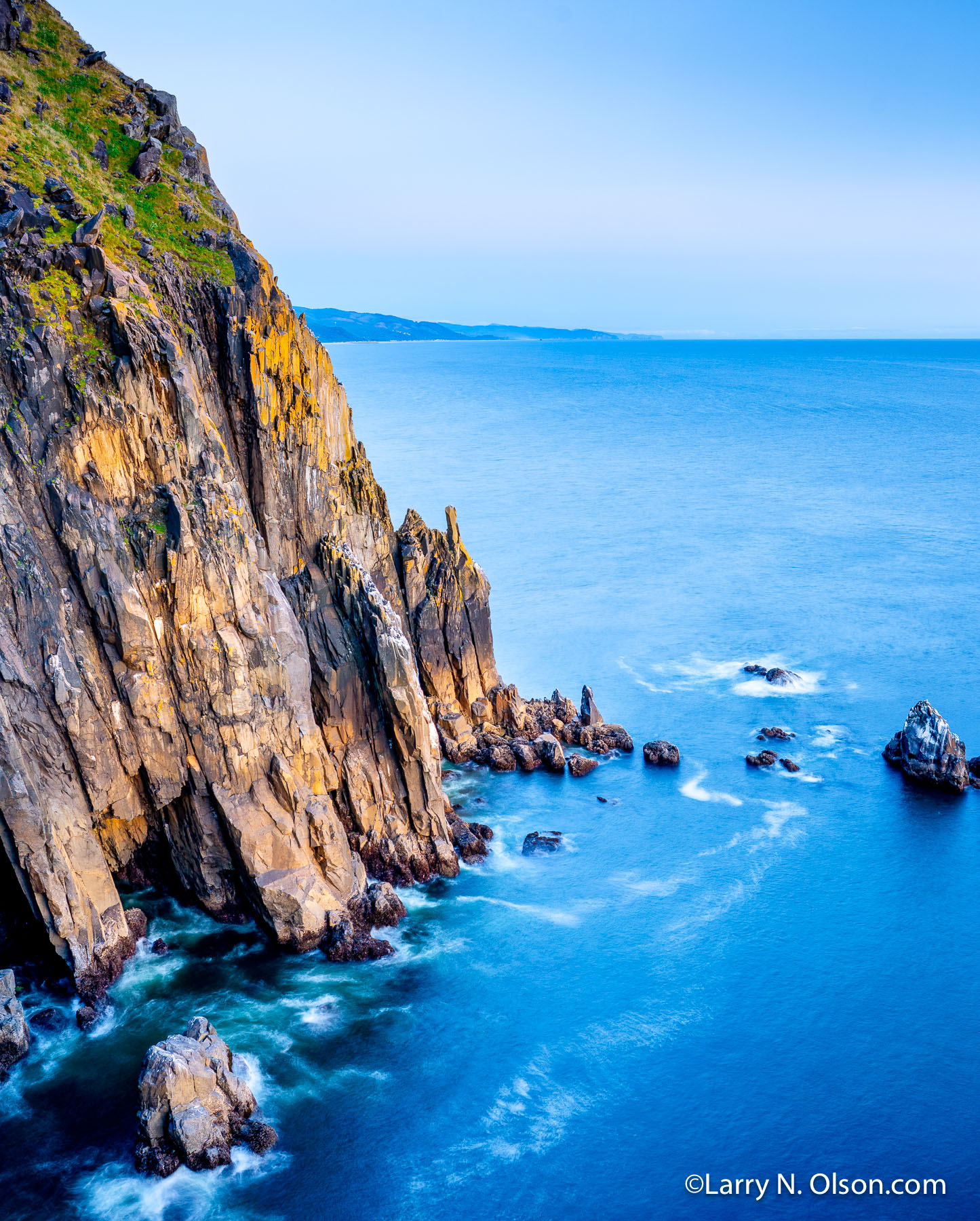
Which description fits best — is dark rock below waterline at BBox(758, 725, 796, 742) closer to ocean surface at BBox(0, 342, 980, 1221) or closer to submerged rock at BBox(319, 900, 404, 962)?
ocean surface at BBox(0, 342, 980, 1221)

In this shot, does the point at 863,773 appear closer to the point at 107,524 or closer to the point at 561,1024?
the point at 561,1024

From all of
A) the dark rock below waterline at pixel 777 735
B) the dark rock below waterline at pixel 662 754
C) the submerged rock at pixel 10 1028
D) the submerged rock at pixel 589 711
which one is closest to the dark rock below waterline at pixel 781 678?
the dark rock below waterline at pixel 777 735

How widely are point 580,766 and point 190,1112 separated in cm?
3898

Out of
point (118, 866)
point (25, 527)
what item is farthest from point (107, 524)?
point (118, 866)

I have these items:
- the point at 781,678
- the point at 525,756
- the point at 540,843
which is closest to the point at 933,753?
the point at 781,678

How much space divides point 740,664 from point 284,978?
5705 cm

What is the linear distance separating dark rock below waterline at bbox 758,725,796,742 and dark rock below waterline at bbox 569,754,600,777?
14924mm

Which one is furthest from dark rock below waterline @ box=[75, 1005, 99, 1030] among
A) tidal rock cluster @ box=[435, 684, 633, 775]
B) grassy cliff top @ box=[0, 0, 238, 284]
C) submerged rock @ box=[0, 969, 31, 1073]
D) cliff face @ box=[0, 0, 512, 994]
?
grassy cliff top @ box=[0, 0, 238, 284]

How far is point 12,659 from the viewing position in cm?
4456

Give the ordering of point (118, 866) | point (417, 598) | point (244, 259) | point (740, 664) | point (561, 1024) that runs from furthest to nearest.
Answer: point (740, 664) < point (417, 598) < point (244, 259) < point (118, 866) < point (561, 1024)

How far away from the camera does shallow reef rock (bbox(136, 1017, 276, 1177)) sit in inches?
1510

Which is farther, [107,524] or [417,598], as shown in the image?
[417,598]

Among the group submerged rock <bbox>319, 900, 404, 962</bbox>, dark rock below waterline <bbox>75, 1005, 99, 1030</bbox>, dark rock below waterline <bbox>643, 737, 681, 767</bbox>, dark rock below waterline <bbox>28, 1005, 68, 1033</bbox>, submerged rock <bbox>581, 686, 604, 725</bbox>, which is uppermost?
submerged rock <bbox>581, 686, 604, 725</bbox>

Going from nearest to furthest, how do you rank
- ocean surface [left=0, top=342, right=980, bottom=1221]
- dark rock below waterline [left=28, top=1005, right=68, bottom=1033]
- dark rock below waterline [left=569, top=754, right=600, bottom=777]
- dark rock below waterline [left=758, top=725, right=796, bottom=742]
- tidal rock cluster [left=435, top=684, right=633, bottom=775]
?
1. ocean surface [left=0, top=342, right=980, bottom=1221]
2. dark rock below waterline [left=28, top=1005, right=68, bottom=1033]
3. dark rock below waterline [left=569, top=754, right=600, bottom=777]
4. tidal rock cluster [left=435, top=684, right=633, bottom=775]
5. dark rock below waterline [left=758, top=725, right=796, bottom=742]
